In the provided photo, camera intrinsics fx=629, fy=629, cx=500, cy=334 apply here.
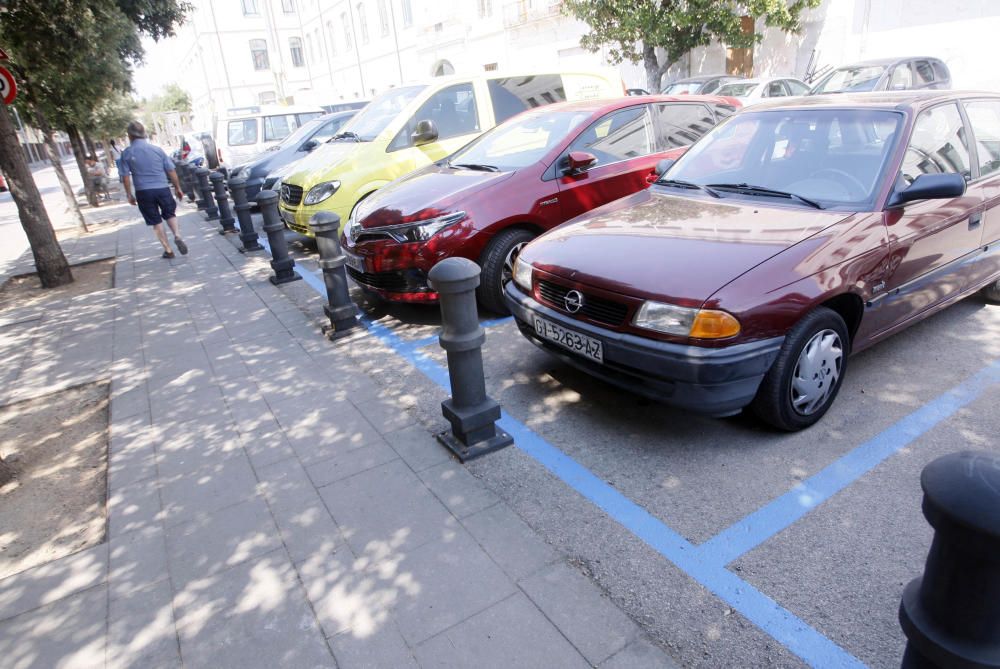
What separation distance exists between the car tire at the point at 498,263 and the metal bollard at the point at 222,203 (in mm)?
7153

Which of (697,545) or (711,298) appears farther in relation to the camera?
(711,298)

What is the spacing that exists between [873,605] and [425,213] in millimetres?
3895

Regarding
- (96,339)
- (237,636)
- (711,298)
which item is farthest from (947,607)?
(96,339)

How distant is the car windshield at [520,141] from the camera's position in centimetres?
548

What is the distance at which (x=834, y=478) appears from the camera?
306 centimetres

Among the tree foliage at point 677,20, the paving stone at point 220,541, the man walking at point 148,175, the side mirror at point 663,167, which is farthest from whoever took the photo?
the tree foliage at point 677,20

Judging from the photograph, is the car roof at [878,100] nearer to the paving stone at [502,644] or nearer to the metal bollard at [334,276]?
the metal bollard at [334,276]

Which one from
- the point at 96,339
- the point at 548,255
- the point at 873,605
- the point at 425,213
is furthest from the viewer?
the point at 96,339

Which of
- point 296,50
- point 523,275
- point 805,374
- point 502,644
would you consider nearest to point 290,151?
point 523,275

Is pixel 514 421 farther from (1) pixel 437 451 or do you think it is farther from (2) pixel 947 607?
(2) pixel 947 607

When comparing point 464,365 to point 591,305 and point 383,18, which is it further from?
point 383,18

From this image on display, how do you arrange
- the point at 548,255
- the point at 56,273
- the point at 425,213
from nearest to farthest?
the point at 548,255 → the point at 425,213 → the point at 56,273

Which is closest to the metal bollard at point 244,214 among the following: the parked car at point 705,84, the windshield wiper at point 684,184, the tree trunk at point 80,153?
the windshield wiper at point 684,184

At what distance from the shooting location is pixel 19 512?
345 cm
